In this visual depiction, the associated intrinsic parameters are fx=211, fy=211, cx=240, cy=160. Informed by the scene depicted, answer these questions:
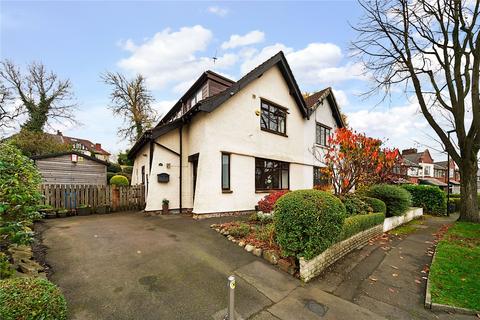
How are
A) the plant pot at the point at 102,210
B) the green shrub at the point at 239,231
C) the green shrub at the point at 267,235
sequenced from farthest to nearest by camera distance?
the plant pot at the point at 102,210 → the green shrub at the point at 239,231 → the green shrub at the point at 267,235

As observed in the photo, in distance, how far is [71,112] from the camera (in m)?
25.7

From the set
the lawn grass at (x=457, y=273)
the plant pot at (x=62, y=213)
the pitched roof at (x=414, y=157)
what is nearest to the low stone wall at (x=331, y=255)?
the lawn grass at (x=457, y=273)

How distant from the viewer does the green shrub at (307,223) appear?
16.0 feet

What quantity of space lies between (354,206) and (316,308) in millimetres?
5996

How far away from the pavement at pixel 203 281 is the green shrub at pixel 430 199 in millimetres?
13760

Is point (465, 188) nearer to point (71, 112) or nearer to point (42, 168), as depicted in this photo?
point (42, 168)

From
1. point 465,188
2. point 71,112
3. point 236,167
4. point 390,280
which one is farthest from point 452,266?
point 71,112

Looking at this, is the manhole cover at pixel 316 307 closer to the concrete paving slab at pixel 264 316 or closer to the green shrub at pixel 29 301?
the concrete paving slab at pixel 264 316

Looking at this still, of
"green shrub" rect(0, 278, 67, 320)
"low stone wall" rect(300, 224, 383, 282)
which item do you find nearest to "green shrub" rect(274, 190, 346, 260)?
"low stone wall" rect(300, 224, 383, 282)

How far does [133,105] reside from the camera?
26078mm

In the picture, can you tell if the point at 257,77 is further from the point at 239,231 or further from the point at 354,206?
the point at 239,231

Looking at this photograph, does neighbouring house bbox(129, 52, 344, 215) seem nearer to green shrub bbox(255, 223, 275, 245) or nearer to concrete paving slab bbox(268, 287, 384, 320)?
green shrub bbox(255, 223, 275, 245)

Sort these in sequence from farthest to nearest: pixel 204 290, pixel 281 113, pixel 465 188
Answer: pixel 281 113
pixel 465 188
pixel 204 290

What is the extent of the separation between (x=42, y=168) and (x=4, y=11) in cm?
1285
